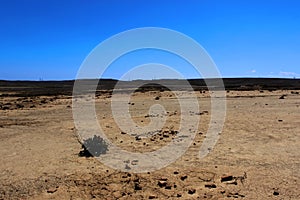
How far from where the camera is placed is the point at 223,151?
27.6 ft

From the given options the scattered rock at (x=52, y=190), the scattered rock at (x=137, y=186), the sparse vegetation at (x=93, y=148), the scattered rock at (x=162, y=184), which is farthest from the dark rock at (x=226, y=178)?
the sparse vegetation at (x=93, y=148)

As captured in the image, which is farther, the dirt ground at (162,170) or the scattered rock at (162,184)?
the scattered rock at (162,184)

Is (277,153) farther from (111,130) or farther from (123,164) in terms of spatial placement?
(111,130)

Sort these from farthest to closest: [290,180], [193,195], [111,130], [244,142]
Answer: [111,130]
[244,142]
[290,180]
[193,195]

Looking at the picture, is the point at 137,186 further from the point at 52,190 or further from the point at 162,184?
the point at 52,190

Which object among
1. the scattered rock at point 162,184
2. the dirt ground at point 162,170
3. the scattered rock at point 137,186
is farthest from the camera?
the scattered rock at point 162,184

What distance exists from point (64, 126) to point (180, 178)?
7.31 meters

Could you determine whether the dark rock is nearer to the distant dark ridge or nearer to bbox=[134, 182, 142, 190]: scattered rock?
bbox=[134, 182, 142, 190]: scattered rock

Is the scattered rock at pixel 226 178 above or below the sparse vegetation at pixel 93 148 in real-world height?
below

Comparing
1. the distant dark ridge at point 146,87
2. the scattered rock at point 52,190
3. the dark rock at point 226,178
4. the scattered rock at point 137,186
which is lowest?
the scattered rock at point 52,190

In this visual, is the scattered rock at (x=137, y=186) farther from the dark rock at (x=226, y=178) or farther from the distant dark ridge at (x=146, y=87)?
the distant dark ridge at (x=146, y=87)

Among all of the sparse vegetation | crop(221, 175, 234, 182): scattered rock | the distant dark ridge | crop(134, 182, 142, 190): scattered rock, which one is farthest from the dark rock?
the distant dark ridge

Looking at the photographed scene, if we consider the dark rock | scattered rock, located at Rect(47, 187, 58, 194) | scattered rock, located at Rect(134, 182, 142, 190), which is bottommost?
scattered rock, located at Rect(47, 187, 58, 194)

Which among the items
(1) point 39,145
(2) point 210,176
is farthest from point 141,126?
(2) point 210,176
